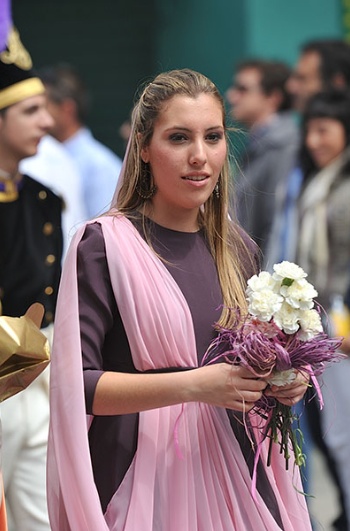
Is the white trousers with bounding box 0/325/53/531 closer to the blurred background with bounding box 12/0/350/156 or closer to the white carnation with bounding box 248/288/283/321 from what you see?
the white carnation with bounding box 248/288/283/321

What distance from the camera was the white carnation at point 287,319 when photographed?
3371 mm

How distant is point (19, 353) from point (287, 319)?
2.33ft

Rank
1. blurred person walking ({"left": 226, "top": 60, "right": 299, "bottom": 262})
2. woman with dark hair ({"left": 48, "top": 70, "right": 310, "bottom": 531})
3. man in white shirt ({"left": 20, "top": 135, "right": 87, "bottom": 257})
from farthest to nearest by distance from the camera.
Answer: blurred person walking ({"left": 226, "top": 60, "right": 299, "bottom": 262}) → man in white shirt ({"left": 20, "top": 135, "right": 87, "bottom": 257}) → woman with dark hair ({"left": 48, "top": 70, "right": 310, "bottom": 531})

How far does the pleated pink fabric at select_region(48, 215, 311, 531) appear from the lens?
3.45 m

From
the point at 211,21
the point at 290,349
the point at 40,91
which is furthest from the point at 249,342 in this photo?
the point at 211,21

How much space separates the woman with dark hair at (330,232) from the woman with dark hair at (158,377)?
8.37 feet

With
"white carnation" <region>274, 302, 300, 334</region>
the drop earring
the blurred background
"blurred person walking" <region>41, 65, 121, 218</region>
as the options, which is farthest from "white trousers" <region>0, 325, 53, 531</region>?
the blurred background

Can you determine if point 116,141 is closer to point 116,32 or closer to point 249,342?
point 116,32

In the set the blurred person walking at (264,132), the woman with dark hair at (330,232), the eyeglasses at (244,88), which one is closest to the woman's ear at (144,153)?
the woman with dark hair at (330,232)

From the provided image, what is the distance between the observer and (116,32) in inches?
496

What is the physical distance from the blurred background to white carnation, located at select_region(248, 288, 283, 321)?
311 inches

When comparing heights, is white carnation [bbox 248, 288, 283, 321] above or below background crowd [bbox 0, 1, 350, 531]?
below

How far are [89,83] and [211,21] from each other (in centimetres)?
186

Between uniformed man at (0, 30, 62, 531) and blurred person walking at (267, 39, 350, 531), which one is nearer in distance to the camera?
uniformed man at (0, 30, 62, 531)
